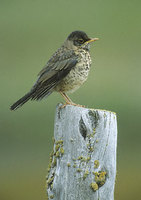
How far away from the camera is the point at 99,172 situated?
179 inches

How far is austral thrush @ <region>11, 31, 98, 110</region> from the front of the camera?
251 inches

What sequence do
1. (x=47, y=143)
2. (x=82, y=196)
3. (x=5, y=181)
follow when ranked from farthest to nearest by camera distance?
1. (x=47, y=143)
2. (x=5, y=181)
3. (x=82, y=196)

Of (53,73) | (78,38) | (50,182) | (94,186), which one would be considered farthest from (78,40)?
(94,186)

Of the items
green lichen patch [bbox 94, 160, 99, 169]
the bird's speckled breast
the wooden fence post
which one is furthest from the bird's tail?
green lichen patch [bbox 94, 160, 99, 169]

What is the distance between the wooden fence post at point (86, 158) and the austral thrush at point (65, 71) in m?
1.73

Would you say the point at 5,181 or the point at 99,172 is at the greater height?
the point at 5,181

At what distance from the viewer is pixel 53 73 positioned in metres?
6.52

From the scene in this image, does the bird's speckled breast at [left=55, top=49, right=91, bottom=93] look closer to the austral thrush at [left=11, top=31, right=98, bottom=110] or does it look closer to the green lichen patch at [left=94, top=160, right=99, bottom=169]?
the austral thrush at [left=11, top=31, right=98, bottom=110]

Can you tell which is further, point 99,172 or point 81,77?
point 81,77

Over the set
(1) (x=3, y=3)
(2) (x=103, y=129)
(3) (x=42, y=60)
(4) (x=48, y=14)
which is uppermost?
(1) (x=3, y=3)

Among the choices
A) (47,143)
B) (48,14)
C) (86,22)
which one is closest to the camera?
(47,143)

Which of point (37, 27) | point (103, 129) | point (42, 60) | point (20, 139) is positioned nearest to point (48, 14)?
point (37, 27)

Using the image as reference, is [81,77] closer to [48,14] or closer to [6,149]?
[6,149]

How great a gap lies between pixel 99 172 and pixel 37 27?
1829cm
